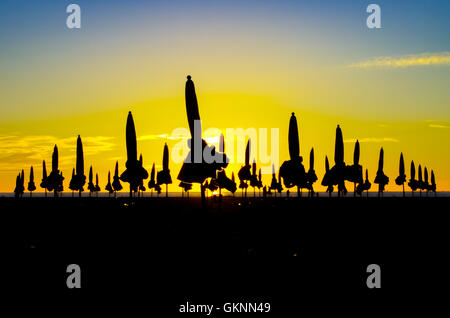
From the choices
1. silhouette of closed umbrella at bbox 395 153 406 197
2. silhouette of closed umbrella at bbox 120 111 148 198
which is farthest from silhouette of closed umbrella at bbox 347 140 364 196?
silhouette of closed umbrella at bbox 395 153 406 197

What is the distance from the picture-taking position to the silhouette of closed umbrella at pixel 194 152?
42.5ft

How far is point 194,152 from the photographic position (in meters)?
13.0

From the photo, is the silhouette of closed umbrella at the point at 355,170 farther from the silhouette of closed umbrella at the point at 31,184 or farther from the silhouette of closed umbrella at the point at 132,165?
the silhouette of closed umbrella at the point at 31,184

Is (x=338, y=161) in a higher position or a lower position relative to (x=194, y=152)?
lower
